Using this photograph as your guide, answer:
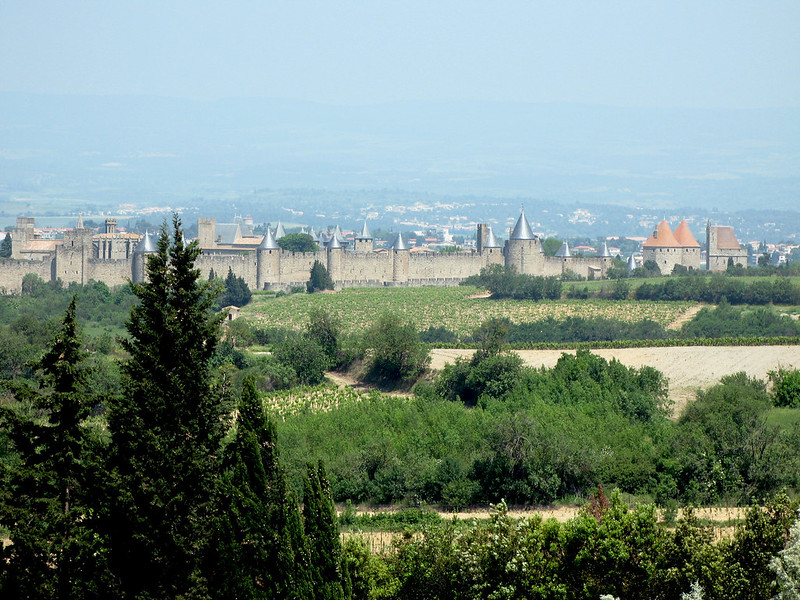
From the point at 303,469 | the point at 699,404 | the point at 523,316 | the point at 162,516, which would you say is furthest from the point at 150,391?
the point at 523,316

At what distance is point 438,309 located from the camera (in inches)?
2127

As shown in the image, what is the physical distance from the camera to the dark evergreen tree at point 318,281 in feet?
199

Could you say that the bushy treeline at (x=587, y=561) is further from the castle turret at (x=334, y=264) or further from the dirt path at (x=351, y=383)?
the castle turret at (x=334, y=264)

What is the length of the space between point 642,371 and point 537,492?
1046 cm

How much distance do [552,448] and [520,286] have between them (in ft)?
112

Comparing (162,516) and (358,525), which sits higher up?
(162,516)

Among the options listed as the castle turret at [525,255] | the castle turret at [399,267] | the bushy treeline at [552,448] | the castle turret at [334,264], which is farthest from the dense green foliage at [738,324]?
the castle turret at [334,264]

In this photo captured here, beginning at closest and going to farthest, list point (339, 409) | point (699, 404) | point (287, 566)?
point (287, 566) → point (699, 404) → point (339, 409)

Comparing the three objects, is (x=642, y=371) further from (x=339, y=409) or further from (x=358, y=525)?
(x=358, y=525)

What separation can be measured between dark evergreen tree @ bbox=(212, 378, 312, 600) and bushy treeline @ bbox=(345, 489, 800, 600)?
4.18ft

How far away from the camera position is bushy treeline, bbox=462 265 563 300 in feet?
184

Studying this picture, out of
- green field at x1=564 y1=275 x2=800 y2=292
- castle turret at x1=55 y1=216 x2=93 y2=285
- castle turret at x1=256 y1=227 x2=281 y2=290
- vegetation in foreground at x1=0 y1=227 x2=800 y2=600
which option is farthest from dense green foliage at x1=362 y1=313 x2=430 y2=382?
castle turret at x1=55 y1=216 x2=93 y2=285

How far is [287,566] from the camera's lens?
1384cm

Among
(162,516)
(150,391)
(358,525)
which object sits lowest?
(358,525)
